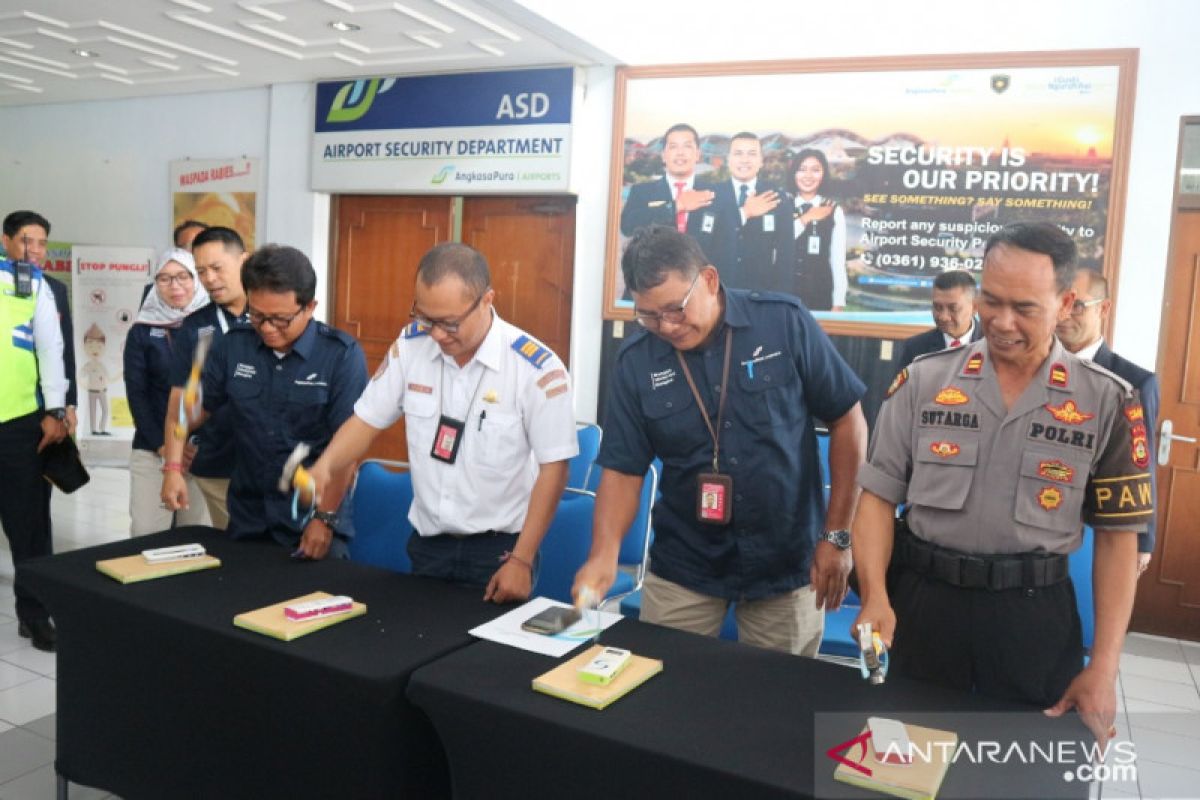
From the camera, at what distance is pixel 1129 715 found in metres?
3.53

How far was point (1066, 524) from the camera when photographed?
1684 millimetres

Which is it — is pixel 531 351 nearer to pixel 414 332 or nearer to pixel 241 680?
pixel 414 332

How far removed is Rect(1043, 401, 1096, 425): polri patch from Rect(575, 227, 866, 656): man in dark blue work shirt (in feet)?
1.61

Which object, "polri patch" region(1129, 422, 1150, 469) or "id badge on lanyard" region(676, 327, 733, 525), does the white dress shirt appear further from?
"polri patch" region(1129, 422, 1150, 469)

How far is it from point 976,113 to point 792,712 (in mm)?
4008

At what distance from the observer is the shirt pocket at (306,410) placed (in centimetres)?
262

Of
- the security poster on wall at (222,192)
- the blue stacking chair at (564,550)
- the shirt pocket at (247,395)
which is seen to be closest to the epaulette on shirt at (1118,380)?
the blue stacking chair at (564,550)

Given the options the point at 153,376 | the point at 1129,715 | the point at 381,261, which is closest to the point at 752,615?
the point at 1129,715

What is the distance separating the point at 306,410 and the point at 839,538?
1508 mm

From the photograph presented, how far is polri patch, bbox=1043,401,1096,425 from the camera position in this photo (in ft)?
5.48

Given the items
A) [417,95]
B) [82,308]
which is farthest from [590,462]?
[82,308]

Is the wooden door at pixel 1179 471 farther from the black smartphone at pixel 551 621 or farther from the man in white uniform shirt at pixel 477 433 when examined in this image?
the black smartphone at pixel 551 621

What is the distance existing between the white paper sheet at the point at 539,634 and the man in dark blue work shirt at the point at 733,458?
92 mm

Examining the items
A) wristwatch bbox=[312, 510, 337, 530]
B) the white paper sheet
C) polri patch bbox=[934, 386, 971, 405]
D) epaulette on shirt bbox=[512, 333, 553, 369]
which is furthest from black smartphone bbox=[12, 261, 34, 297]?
polri patch bbox=[934, 386, 971, 405]
